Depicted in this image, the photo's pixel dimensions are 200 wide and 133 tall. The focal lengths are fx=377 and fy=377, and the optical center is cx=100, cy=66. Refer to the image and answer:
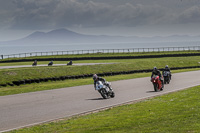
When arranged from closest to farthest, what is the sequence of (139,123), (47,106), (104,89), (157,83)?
(139,123) < (47,106) < (104,89) < (157,83)

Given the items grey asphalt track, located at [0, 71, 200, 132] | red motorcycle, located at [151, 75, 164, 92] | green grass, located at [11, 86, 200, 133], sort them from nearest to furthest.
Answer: green grass, located at [11, 86, 200, 133]
grey asphalt track, located at [0, 71, 200, 132]
red motorcycle, located at [151, 75, 164, 92]

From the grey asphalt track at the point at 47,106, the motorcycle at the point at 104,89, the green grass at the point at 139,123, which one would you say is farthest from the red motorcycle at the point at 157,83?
the green grass at the point at 139,123

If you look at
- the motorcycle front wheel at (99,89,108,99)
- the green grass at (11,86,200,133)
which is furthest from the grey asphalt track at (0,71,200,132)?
the green grass at (11,86,200,133)

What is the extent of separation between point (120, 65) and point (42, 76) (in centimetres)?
1317

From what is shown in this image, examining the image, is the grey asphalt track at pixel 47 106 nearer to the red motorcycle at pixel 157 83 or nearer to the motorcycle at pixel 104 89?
the motorcycle at pixel 104 89

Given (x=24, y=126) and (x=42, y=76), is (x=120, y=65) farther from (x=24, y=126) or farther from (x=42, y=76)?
(x=24, y=126)

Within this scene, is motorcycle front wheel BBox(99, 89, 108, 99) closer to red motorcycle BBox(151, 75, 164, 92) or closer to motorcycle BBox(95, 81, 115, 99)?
motorcycle BBox(95, 81, 115, 99)

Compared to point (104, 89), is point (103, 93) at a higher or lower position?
lower

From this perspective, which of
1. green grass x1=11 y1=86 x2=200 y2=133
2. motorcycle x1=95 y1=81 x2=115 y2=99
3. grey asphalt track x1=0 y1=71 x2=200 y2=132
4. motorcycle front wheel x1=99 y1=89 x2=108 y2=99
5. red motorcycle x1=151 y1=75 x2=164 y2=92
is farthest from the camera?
Result: red motorcycle x1=151 y1=75 x2=164 y2=92

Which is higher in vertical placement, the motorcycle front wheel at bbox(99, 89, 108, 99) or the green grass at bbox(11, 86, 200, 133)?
the motorcycle front wheel at bbox(99, 89, 108, 99)

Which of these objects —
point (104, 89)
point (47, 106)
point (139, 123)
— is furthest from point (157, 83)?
point (139, 123)

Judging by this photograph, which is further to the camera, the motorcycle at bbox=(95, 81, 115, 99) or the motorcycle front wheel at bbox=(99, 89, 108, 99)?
the motorcycle front wheel at bbox=(99, 89, 108, 99)

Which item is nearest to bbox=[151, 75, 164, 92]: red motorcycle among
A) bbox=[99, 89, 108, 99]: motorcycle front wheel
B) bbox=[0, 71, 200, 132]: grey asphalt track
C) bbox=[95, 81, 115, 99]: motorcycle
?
bbox=[0, 71, 200, 132]: grey asphalt track

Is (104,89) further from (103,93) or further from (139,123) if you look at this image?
(139,123)
